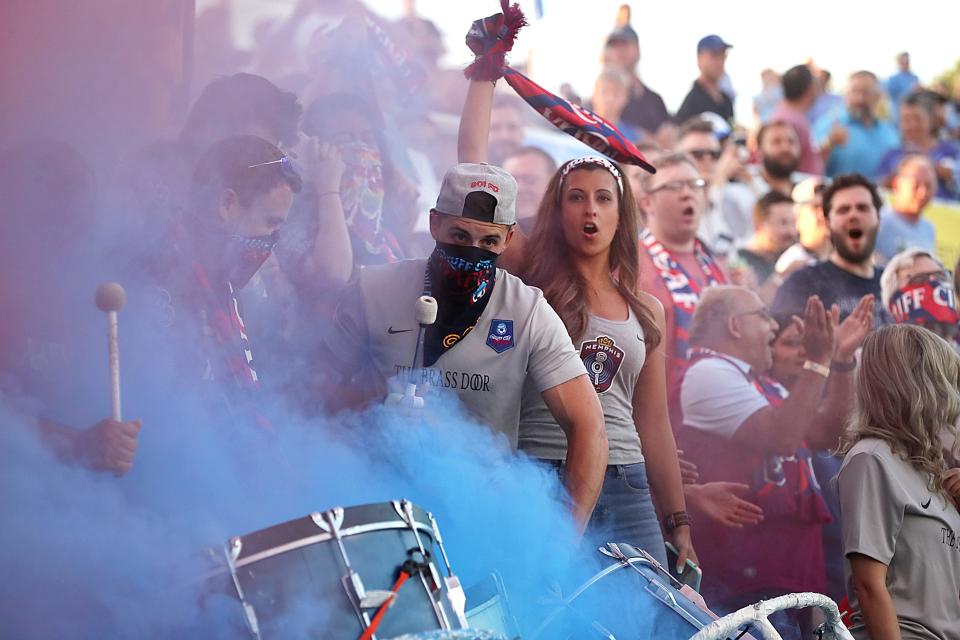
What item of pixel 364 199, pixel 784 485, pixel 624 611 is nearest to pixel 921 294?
pixel 784 485

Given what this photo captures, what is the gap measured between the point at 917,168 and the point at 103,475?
632 centimetres

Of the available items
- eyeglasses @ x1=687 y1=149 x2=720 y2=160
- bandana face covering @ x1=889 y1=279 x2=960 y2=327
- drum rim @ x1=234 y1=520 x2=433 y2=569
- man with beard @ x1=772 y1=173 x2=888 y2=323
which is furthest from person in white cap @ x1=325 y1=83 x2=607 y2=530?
eyeglasses @ x1=687 y1=149 x2=720 y2=160

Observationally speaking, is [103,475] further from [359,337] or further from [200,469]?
[359,337]

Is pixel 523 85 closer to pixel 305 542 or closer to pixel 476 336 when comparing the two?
pixel 476 336

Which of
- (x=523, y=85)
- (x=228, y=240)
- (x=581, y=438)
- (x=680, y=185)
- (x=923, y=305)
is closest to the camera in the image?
(x=581, y=438)

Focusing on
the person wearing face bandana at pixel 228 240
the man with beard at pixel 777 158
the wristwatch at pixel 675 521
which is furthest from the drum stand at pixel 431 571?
the man with beard at pixel 777 158

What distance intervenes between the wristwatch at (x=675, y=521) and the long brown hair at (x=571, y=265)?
559mm

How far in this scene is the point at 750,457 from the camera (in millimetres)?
4445

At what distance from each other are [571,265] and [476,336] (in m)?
0.70

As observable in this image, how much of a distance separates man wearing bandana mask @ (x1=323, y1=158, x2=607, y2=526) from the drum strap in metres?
0.83

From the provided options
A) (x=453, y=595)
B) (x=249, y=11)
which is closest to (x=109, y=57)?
(x=249, y=11)

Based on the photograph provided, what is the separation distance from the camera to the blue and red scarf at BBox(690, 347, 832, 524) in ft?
14.5

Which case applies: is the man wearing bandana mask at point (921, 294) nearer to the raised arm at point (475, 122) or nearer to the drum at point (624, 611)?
the raised arm at point (475, 122)

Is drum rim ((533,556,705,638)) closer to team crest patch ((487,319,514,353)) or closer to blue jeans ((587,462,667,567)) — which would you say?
blue jeans ((587,462,667,567))
